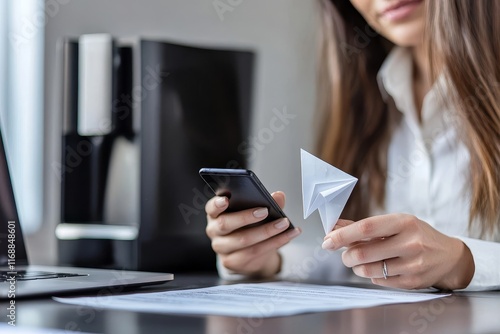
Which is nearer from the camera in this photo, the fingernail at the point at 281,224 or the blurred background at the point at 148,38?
the fingernail at the point at 281,224

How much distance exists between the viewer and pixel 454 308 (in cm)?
83

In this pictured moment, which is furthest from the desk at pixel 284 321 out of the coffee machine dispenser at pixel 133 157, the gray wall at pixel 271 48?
the gray wall at pixel 271 48

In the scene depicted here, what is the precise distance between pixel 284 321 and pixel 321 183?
0.24 metres

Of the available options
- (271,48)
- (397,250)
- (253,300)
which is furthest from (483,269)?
(271,48)

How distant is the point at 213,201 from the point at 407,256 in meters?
0.29

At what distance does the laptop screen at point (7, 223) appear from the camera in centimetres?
105

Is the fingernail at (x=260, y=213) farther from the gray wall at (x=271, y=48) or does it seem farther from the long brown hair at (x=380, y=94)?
the gray wall at (x=271, y=48)

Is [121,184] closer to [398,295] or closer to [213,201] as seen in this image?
[213,201]

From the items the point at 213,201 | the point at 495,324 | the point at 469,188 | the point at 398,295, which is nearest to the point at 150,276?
the point at 213,201

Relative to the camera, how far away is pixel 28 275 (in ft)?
3.28

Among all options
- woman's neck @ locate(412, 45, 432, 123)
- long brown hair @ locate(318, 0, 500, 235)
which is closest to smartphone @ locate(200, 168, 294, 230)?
long brown hair @ locate(318, 0, 500, 235)

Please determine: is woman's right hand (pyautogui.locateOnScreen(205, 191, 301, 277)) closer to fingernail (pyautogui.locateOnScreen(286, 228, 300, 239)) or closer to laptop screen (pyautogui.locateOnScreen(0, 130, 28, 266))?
fingernail (pyautogui.locateOnScreen(286, 228, 300, 239))

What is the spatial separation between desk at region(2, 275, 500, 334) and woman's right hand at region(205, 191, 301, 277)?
28 centimetres

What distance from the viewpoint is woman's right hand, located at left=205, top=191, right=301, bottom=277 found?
3.45ft
